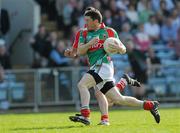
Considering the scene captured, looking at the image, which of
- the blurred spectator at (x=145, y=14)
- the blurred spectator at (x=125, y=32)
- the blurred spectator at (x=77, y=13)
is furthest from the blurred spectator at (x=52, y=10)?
the blurred spectator at (x=125, y=32)

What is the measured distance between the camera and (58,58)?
25000 millimetres

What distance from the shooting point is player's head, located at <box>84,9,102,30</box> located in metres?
14.1

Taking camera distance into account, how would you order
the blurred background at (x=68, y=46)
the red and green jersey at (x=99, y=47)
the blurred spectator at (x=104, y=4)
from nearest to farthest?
the red and green jersey at (x=99, y=47) < the blurred background at (x=68, y=46) < the blurred spectator at (x=104, y=4)

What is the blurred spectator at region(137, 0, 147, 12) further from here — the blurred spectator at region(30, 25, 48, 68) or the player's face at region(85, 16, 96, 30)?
the player's face at region(85, 16, 96, 30)

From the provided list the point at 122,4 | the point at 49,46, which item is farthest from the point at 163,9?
the point at 49,46

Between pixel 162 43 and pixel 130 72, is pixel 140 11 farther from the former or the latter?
pixel 130 72

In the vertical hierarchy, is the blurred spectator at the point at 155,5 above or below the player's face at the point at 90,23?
above

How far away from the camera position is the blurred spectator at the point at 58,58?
81.8 feet

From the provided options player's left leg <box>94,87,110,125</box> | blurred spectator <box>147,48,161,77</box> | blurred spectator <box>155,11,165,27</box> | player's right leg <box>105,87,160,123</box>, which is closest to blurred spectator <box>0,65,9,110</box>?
blurred spectator <box>147,48,161,77</box>

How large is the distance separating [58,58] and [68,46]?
102cm

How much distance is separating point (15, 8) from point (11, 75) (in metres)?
5.41

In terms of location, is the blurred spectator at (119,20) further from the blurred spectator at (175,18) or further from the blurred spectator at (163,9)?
the blurred spectator at (163,9)

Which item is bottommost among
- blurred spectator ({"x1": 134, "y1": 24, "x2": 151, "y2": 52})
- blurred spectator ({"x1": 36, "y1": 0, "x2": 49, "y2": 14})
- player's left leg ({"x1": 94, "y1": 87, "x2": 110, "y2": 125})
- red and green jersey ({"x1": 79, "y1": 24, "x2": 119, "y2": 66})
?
player's left leg ({"x1": 94, "y1": 87, "x2": 110, "y2": 125})

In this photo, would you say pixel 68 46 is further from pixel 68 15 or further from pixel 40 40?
pixel 68 15
